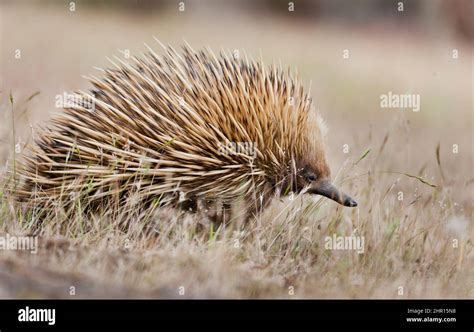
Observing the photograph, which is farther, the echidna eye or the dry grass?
the echidna eye

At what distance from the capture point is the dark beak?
235 inches

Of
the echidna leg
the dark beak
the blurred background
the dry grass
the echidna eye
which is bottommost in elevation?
the dry grass

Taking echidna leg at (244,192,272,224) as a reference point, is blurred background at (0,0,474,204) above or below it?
above

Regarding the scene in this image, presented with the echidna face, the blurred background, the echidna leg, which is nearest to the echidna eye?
the echidna face

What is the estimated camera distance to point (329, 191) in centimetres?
606

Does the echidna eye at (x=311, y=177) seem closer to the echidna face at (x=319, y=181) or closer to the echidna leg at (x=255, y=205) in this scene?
the echidna face at (x=319, y=181)

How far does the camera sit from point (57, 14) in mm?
13594

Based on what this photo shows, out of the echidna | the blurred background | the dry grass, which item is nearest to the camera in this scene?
the dry grass

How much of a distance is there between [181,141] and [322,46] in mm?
9866

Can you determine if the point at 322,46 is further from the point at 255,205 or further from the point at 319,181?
the point at 255,205

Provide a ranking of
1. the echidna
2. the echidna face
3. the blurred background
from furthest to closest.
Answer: the blurred background → the echidna face → the echidna

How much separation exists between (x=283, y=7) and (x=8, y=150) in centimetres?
1088

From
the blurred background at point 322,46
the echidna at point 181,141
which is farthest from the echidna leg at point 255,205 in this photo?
the blurred background at point 322,46

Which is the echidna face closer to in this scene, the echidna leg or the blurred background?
the echidna leg
